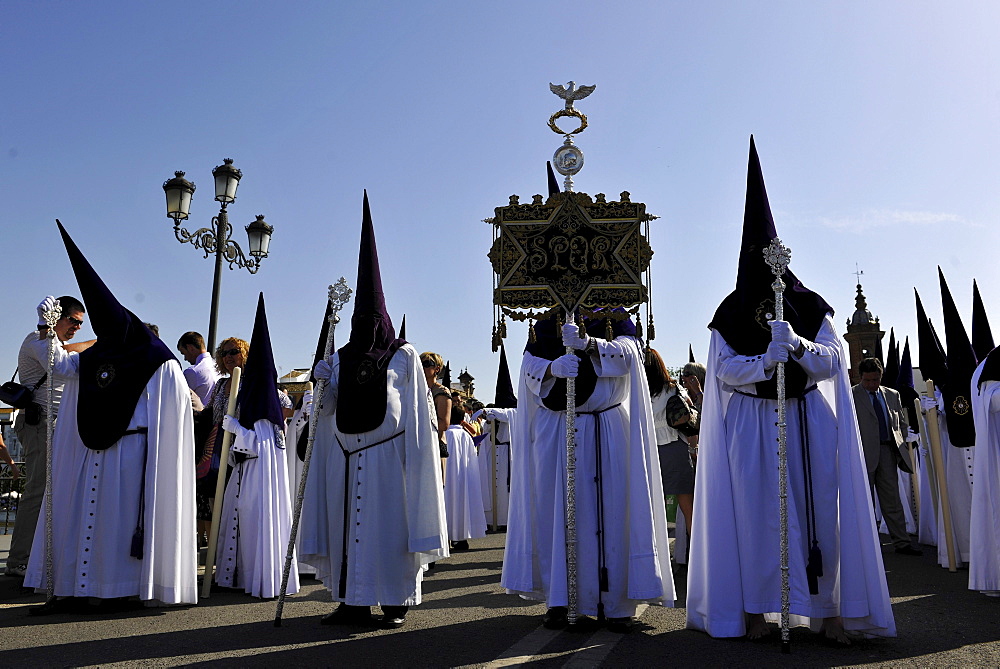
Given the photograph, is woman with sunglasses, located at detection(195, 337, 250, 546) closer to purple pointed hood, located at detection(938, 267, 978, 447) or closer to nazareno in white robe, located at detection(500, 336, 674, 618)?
nazareno in white robe, located at detection(500, 336, 674, 618)

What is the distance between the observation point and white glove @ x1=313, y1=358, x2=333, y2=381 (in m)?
6.42

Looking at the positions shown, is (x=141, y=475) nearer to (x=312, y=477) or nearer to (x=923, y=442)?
(x=312, y=477)

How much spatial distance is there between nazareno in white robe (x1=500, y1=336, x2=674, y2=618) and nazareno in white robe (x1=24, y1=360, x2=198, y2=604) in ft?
9.04

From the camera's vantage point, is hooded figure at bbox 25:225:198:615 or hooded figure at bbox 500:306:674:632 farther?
hooded figure at bbox 25:225:198:615

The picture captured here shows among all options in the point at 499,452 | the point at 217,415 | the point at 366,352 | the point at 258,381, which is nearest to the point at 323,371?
the point at 366,352

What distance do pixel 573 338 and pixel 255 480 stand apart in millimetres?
3711

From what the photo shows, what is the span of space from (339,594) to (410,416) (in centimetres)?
139

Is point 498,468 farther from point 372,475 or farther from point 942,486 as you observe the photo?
point 372,475

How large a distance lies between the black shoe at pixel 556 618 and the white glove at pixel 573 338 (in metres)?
1.83

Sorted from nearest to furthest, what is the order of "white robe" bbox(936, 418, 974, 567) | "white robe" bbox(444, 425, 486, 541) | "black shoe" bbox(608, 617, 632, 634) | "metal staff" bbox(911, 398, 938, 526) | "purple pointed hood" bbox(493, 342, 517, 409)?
"black shoe" bbox(608, 617, 632, 634), "white robe" bbox(936, 418, 974, 567), "metal staff" bbox(911, 398, 938, 526), "white robe" bbox(444, 425, 486, 541), "purple pointed hood" bbox(493, 342, 517, 409)

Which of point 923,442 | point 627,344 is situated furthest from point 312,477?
point 923,442

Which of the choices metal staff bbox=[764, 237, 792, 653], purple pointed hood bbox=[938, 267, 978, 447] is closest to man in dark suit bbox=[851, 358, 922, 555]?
purple pointed hood bbox=[938, 267, 978, 447]

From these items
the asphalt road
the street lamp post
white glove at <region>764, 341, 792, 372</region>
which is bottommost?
the asphalt road

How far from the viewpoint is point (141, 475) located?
267 inches
